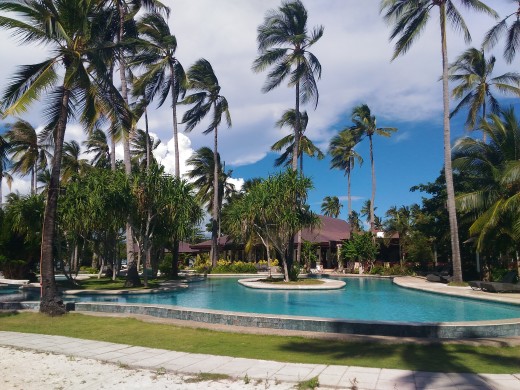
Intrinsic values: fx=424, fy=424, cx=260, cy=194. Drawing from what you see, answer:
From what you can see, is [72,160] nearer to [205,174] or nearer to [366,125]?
[205,174]

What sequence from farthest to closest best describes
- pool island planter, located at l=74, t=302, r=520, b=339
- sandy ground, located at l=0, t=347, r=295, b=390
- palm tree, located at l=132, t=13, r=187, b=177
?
palm tree, located at l=132, t=13, r=187, b=177 < pool island planter, located at l=74, t=302, r=520, b=339 < sandy ground, located at l=0, t=347, r=295, b=390

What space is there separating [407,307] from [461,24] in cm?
1585

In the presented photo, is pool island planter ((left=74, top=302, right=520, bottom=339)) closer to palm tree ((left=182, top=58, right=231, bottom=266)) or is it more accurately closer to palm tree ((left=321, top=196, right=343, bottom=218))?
palm tree ((left=182, top=58, right=231, bottom=266))

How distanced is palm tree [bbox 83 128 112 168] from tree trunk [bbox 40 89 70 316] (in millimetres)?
32314

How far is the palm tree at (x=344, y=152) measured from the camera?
40906mm

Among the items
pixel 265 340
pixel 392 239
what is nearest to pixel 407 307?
pixel 265 340

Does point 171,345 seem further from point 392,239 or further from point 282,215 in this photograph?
point 392,239

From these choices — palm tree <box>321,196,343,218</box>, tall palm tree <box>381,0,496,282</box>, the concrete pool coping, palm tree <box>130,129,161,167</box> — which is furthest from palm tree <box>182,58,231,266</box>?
palm tree <box>321,196,343,218</box>

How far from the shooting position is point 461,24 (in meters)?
22.4

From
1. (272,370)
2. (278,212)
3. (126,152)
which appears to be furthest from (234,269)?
(272,370)

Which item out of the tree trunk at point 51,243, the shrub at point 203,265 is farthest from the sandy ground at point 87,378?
the shrub at point 203,265

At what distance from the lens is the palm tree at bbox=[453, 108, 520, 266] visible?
17902 mm

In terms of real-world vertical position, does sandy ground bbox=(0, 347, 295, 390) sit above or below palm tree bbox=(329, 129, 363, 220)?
below

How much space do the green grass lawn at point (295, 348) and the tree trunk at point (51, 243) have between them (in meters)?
1.29
